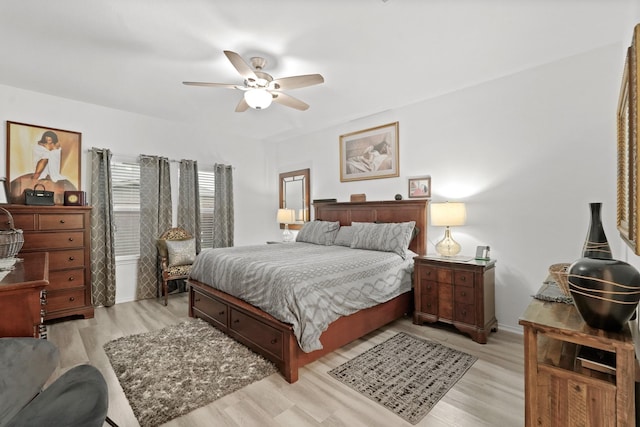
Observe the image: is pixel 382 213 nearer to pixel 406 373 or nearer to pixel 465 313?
pixel 465 313

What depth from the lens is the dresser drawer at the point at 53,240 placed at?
3.32m

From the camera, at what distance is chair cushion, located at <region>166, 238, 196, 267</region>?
4363 mm

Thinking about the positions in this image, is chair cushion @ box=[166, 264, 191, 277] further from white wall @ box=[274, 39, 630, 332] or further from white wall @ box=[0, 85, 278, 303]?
white wall @ box=[274, 39, 630, 332]

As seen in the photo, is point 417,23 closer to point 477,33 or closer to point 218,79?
point 477,33

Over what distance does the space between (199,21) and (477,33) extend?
2.23 metres

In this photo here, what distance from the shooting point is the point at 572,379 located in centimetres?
126

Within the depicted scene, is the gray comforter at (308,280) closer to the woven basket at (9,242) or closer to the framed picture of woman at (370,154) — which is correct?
the framed picture of woman at (370,154)

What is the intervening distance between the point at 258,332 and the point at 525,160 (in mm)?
3115

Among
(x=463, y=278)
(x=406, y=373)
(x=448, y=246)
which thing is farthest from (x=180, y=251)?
(x=463, y=278)

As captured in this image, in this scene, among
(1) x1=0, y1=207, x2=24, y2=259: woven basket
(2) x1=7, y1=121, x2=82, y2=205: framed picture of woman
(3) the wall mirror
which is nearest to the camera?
(1) x1=0, y1=207, x2=24, y2=259: woven basket

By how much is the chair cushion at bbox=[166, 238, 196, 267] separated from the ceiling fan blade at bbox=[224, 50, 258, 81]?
2.81 metres

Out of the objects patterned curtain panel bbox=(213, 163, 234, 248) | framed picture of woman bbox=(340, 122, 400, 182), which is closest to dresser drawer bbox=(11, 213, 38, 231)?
patterned curtain panel bbox=(213, 163, 234, 248)

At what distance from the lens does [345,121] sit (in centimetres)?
481

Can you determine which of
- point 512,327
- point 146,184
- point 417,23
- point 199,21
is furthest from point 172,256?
point 512,327
